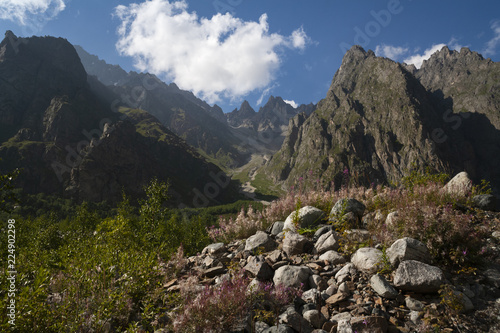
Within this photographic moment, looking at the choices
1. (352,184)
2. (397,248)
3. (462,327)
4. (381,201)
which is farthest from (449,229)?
(352,184)

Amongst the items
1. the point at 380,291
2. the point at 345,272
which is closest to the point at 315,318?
→ the point at 380,291

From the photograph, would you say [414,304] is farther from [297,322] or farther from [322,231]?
[322,231]

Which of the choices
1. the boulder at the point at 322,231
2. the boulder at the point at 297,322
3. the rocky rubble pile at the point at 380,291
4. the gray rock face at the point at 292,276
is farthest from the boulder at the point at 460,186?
the boulder at the point at 297,322

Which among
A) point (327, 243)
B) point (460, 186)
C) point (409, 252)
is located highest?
point (460, 186)

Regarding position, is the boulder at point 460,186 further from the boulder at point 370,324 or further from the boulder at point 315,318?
the boulder at point 315,318

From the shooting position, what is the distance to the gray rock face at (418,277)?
4844 mm

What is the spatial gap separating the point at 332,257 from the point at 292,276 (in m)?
1.49

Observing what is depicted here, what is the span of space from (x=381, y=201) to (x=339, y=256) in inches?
154

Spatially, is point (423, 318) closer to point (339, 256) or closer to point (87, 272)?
point (339, 256)

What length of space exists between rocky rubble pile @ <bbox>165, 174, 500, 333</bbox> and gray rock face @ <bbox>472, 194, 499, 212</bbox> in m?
2.26

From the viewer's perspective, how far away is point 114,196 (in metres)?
163

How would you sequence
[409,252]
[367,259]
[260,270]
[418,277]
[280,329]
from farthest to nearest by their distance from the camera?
1. [260,270]
2. [367,259]
3. [409,252]
4. [418,277]
5. [280,329]

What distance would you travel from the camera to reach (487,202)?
8281 millimetres

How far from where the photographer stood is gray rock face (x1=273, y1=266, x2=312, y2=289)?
19.4ft
